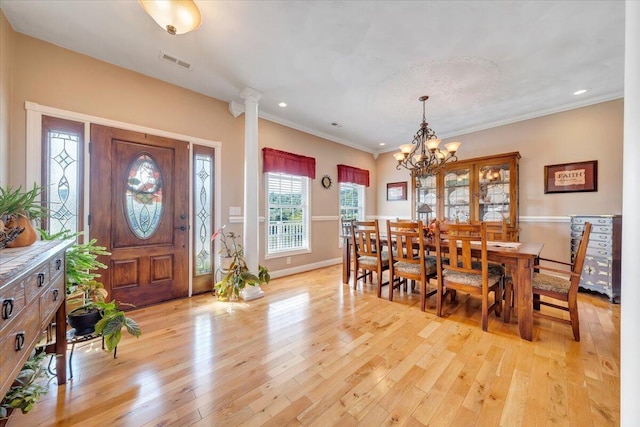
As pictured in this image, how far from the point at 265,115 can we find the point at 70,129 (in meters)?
2.31

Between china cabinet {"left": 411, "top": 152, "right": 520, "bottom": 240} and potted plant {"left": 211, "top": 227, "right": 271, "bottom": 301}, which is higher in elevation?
china cabinet {"left": 411, "top": 152, "right": 520, "bottom": 240}

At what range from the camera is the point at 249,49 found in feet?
7.79

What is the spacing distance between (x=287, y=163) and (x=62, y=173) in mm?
2686

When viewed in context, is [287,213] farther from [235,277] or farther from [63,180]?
[63,180]

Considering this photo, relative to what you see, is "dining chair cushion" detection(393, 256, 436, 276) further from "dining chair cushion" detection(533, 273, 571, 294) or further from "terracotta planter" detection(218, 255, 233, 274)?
"terracotta planter" detection(218, 255, 233, 274)

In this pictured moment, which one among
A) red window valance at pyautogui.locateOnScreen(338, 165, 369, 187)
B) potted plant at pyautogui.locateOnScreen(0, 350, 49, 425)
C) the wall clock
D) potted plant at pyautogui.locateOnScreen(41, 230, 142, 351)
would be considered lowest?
potted plant at pyautogui.locateOnScreen(0, 350, 49, 425)

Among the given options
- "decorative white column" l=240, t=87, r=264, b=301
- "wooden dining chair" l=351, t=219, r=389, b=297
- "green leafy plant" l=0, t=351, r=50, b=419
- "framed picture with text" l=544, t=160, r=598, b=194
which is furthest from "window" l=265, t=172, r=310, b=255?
"framed picture with text" l=544, t=160, r=598, b=194

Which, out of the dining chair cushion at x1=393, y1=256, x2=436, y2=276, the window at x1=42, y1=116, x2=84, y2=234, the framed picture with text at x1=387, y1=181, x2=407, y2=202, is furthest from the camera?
the framed picture with text at x1=387, y1=181, x2=407, y2=202

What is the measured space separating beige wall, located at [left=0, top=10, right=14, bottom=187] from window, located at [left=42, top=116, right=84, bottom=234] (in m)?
0.22

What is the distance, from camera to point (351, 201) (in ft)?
18.2

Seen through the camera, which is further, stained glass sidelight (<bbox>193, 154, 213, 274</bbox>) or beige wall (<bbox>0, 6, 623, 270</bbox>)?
stained glass sidelight (<bbox>193, 154, 213, 274</bbox>)

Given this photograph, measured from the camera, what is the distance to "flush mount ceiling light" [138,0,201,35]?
66.1 inches

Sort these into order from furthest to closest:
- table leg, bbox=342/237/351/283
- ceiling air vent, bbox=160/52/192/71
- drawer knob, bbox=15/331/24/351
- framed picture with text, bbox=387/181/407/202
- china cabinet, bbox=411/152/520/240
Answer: framed picture with text, bbox=387/181/407/202
china cabinet, bbox=411/152/520/240
table leg, bbox=342/237/351/283
ceiling air vent, bbox=160/52/192/71
drawer knob, bbox=15/331/24/351

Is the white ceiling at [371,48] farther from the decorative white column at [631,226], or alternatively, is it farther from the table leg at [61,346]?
the table leg at [61,346]
